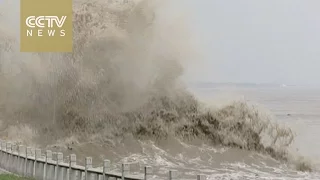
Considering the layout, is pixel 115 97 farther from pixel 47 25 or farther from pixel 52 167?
pixel 52 167

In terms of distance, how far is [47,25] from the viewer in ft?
94.2

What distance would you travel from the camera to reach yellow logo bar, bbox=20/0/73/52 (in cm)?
2828

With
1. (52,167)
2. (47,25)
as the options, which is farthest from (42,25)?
(52,167)

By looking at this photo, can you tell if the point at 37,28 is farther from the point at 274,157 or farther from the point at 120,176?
the point at 120,176

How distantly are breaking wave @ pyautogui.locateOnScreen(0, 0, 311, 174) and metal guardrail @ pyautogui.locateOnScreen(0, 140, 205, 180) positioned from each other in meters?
11.7

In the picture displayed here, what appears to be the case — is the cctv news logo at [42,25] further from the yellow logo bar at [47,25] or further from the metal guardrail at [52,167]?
the metal guardrail at [52,167]

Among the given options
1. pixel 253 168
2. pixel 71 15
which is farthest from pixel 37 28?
pixel 253 168

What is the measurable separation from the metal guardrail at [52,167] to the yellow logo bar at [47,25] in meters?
7.99

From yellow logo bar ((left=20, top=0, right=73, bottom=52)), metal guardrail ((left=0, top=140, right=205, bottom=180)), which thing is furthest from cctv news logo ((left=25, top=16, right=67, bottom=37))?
metal guardrail ((left=0, top=140, right=205, bottom=180))

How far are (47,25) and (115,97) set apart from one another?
690 centimetres

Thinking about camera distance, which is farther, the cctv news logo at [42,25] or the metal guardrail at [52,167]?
the cctv news logo at [42,25]

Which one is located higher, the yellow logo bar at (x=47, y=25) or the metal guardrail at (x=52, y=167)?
the yellow logo bar at (x=47, y=25)

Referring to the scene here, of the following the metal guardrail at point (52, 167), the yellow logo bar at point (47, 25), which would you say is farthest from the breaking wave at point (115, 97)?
the metal guardrail at point (52, 167)

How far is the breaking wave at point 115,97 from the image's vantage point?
32312 millimetres
